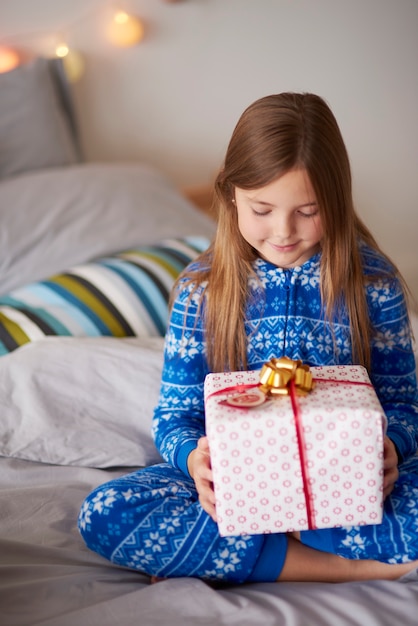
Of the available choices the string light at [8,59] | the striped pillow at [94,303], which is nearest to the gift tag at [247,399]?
the striped pillow at [94,303]

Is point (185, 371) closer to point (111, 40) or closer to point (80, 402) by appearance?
point (80, 402)

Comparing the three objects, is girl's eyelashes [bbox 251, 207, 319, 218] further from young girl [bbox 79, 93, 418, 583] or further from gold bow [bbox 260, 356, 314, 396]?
gold bow [bbox 260, 356, 314, 396]

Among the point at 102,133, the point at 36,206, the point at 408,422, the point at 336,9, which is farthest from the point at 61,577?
the point at 336,9

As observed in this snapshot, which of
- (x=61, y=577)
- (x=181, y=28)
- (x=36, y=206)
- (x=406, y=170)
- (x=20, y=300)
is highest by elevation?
(x=181, y=28)

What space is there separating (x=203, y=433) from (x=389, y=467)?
326mm

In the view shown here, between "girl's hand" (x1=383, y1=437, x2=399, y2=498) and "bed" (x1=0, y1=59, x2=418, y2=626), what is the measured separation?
13 centimetres

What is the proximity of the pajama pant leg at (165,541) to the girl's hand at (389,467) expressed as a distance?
165 mm

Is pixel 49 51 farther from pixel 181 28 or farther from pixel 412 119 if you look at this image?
pixel 412 119

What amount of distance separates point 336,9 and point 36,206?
4.28 ft

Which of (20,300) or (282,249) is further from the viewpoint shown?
(20,300)

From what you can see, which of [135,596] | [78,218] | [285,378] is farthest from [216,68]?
[135,596]

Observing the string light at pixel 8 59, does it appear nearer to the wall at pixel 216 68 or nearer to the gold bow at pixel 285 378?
the wall at pixel 216 68

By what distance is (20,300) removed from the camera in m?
1.57

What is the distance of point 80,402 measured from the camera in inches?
51.4
